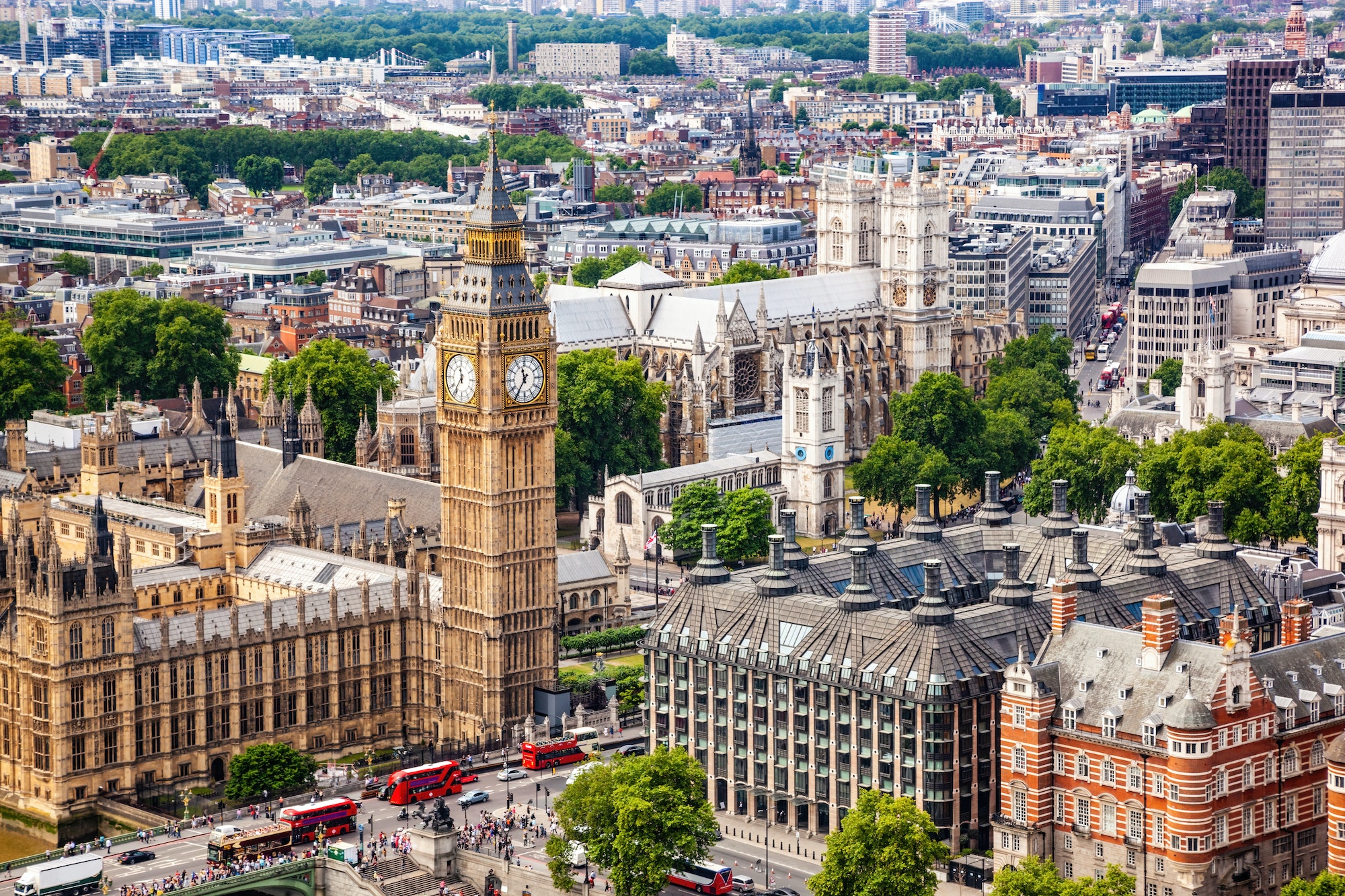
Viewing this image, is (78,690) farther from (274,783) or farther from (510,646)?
(510,646)

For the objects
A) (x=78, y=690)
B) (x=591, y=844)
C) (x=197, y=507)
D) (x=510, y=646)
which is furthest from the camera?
(x=197, y=507)

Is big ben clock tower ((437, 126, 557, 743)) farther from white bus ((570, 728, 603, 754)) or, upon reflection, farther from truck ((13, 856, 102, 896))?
truck ((13, 856, 102, 896))

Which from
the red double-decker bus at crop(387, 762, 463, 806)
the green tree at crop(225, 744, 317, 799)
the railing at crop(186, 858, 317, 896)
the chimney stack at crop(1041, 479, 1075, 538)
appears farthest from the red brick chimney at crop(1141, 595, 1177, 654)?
the green tree at crop(225, 744, 317, 799)

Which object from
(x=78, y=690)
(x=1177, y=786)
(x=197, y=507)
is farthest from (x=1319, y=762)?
(x=197, y=507)

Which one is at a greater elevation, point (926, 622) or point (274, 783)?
point (926, 622)

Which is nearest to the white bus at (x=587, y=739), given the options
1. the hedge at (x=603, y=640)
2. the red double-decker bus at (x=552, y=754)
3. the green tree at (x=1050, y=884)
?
the red double-decker bus at (x=552, y=754)

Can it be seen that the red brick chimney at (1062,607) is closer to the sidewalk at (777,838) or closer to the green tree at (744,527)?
the sidewalk at (777,838)
